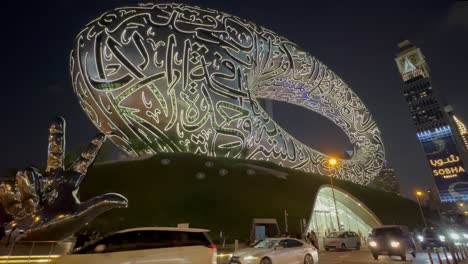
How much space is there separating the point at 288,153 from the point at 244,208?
1068 cm

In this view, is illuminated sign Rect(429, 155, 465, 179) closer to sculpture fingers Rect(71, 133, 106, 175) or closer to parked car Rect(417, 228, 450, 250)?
parked car Rect(417, 228, 450, 250)

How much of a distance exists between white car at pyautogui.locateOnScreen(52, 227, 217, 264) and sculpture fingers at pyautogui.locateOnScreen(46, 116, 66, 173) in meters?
8.00

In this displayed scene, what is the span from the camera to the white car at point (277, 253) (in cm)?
1149

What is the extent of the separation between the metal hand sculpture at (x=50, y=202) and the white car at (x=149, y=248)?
6584 mm

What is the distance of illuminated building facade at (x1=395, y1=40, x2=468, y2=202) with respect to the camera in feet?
411

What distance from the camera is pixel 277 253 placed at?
38.9ft

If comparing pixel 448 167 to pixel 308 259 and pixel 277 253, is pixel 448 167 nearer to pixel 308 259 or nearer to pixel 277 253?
pixel 308 259

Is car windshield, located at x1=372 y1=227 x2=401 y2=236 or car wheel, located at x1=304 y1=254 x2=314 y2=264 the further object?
car windshield, located at x1=372 y1=227 x2=401 y2=236

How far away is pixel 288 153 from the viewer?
34750 millimetres

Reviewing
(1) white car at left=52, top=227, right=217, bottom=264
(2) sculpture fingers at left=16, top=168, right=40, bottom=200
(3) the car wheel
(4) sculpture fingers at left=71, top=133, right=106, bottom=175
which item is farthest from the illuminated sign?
(2) sculpture fingers at left=16, top=168, right=40, bottom=200

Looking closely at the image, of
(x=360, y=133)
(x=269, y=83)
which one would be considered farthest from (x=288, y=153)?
(x=360, y=133)

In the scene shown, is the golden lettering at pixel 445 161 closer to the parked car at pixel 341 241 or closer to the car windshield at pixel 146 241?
the parked car at pixel 341 241

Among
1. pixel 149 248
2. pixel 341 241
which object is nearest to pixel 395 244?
pixel 341 241

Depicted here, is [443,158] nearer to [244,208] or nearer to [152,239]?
[244,208]
